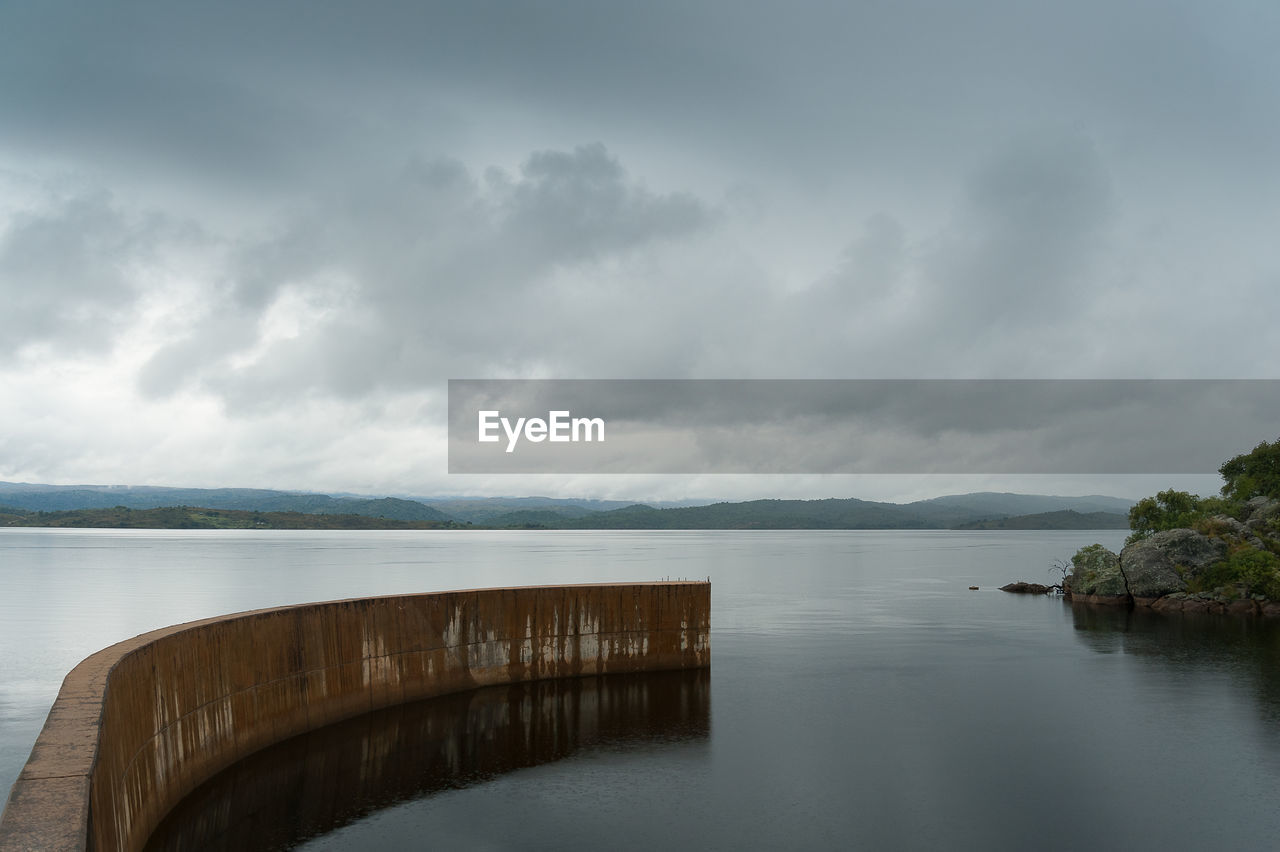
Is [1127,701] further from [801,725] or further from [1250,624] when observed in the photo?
[1250,624]

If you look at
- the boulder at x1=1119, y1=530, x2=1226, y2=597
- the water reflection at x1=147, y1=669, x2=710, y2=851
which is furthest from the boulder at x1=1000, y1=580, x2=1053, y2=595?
the water reflection at x1=147, y1=669, x2=710, y2=851

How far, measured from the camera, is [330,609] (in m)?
17.8

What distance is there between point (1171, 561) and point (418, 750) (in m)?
50.3

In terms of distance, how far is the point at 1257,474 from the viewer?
73.8m

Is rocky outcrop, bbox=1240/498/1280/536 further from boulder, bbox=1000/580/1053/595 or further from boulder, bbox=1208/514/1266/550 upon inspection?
boulder, bbox=1000/580/1053/595

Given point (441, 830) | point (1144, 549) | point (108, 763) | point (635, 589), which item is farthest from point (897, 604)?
point (108, 763)

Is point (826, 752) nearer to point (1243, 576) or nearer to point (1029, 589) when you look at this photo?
point (1243, 576)

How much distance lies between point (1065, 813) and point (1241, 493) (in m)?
69.1

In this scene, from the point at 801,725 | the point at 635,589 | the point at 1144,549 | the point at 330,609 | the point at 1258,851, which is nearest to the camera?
the point at 1258,851

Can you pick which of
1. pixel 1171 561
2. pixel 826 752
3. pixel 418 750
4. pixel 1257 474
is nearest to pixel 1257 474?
pixel 1257 474

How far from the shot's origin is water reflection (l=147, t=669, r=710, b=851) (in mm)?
13530

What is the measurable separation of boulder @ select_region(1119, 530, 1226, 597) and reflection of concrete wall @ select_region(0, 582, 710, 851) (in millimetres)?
39566

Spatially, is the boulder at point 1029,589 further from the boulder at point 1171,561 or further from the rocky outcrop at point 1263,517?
the rocky outcrop at point 1263,517

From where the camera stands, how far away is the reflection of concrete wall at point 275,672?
890cm
